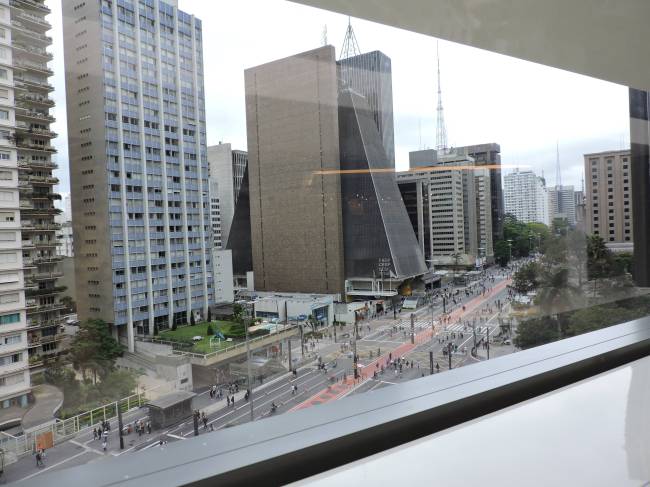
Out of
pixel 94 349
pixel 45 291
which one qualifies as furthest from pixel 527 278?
pixel 45 291

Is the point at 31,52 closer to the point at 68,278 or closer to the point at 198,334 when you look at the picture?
the point at 68,278

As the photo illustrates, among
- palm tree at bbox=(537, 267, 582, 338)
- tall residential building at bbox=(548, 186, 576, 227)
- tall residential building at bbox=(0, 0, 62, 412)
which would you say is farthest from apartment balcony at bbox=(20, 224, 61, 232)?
tall residential building at bbox=(548, 186, 576, 227)

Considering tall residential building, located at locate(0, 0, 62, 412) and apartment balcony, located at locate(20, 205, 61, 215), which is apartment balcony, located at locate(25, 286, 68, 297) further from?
apartment balcony, located at locate(20, 205, 61, 215)

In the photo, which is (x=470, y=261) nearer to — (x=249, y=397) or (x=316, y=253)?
(x=316, y=253)

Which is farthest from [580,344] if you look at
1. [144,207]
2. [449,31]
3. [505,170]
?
[144,207]

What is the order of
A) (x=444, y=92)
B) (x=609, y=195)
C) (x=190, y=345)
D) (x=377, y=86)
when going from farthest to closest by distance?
(x=609, y=195)
(x=444, y=92)
(x=377, y=86)
(x=190, y=345)

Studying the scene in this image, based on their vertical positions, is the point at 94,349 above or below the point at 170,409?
above
